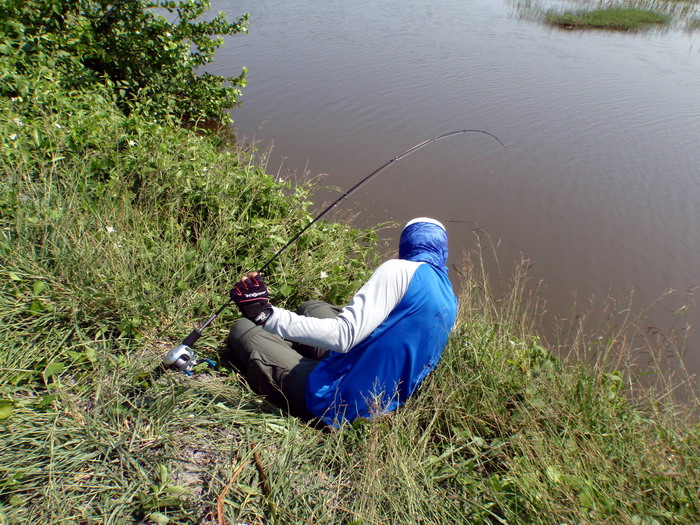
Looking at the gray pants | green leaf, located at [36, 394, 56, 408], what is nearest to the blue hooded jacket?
the gray pants

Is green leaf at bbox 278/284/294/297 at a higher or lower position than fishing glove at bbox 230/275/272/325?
lower

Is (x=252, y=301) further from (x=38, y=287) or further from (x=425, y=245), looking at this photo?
(x=38, y=287)

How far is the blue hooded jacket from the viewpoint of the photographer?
211 cm

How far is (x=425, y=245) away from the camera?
2.31m

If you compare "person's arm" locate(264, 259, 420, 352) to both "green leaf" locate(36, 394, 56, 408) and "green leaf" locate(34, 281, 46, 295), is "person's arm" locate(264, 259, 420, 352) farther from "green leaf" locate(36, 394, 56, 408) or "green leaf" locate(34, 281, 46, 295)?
"green leaf" locate(34, 281, 46, 295)

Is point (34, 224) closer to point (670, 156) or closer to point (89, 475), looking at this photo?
point (89, 475)

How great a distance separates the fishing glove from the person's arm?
16 centimetres

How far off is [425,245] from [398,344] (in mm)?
497

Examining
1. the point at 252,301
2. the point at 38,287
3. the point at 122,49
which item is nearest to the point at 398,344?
the point at 252,301

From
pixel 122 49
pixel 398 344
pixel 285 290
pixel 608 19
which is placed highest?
pixel 608 19

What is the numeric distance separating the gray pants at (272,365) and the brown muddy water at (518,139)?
1801 millimetres

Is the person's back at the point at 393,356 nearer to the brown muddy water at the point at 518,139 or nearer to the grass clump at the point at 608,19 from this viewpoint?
the brown muddy water at the point at 518,139

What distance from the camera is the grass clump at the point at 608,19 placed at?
1507 centimetres

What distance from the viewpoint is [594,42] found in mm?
13617
